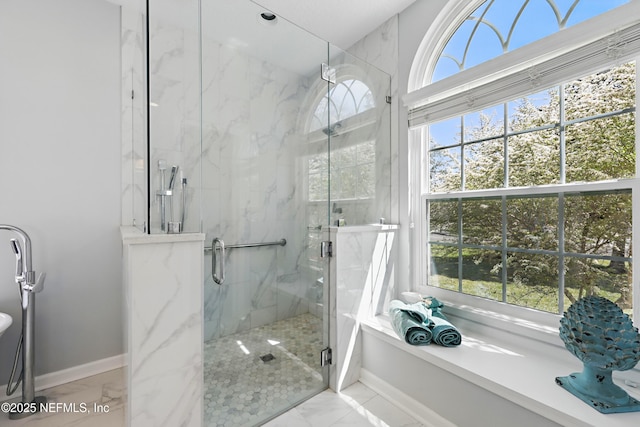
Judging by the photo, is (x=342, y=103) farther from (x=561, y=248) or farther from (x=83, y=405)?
(x=83, y=405)

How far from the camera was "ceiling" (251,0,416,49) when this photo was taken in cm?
206

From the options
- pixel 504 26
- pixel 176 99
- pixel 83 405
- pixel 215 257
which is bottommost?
pixel 83 405

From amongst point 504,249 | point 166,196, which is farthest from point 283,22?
point 504,249

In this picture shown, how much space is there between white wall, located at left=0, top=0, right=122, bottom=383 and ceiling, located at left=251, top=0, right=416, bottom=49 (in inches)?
49.8

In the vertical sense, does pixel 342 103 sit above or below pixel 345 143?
above

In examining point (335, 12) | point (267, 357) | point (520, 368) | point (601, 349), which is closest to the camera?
point (601, 349)

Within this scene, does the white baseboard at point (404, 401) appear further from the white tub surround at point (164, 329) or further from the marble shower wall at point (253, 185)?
the white tub surround at point (164, 329)

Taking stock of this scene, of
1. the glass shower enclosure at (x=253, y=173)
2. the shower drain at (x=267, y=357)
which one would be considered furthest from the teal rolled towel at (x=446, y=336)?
the shower drain at (x=267, y=357)

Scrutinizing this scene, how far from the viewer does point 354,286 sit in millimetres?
1933

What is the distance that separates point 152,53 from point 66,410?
6.82ft

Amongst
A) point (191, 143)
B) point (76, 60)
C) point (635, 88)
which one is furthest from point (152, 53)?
point (635, 88)

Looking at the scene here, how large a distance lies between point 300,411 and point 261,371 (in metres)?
0.32

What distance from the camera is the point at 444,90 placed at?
1.86m

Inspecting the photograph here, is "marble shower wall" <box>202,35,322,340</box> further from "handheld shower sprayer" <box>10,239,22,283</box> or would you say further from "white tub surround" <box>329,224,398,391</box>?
"handheld shower sprayer" <box>10,239,22,283</box>
